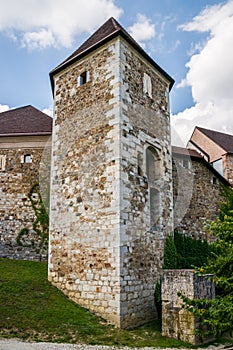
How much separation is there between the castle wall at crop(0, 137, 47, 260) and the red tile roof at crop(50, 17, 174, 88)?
416 centimetres

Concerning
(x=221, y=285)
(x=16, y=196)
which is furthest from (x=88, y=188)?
(x=16, y=196)

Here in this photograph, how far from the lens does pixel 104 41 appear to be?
38.0 feet

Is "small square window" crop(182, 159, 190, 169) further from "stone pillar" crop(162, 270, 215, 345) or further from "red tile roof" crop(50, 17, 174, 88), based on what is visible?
"stone pillar" crop(162, 270, 215, 345)

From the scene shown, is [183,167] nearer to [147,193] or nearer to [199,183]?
[199,183]

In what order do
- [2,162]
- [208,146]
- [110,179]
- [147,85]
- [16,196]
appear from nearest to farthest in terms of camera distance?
1. [110,179]
2. [147,85]
3. [16,196]
4. [2,162]
5. [208,146]

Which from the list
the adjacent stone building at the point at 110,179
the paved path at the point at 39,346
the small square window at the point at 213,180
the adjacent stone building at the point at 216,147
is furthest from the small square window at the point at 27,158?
the adjacent stone building at the point at 216,147

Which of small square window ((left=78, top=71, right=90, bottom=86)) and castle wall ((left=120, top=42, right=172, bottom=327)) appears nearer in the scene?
castle wall ((left=120, top=42, right=172, bottom=327))

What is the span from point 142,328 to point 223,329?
4.74 metres

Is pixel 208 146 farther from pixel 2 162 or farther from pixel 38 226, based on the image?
pixel 2 162

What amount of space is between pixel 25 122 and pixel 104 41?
24.0ft

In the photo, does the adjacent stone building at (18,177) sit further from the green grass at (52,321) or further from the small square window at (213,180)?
the small square window at (213,180)

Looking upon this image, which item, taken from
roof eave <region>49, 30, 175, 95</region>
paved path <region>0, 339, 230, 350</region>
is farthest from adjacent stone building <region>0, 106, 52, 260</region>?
paved path <region>0, 339, 230, 350</region>

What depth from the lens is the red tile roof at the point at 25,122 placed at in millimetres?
16297

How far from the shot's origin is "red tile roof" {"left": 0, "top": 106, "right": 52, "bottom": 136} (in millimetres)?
16297
